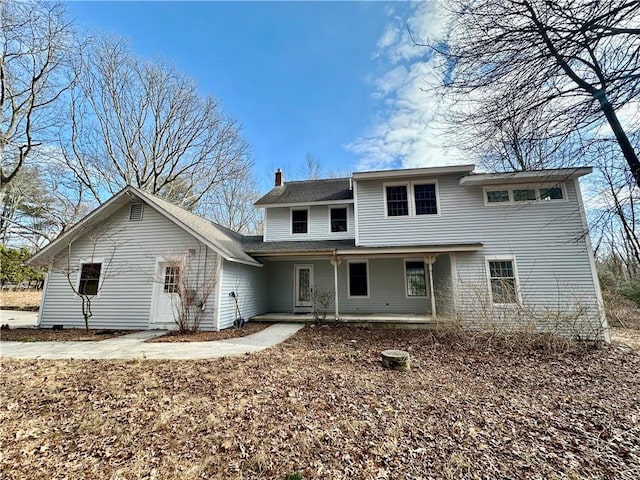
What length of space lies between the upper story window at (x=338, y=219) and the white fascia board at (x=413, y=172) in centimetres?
246

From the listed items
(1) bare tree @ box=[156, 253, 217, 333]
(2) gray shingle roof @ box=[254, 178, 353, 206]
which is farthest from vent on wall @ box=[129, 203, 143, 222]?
(2) gray shingle roof @ box=[254, 178, 353, 206]

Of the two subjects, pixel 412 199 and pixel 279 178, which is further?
pixel 279 178

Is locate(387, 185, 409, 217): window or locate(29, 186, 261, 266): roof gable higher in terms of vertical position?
locate(387, 185, 409, 217): window

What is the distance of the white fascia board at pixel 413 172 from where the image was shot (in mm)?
9844

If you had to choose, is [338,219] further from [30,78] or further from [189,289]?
[30,78]

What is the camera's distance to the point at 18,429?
3293 millimetres

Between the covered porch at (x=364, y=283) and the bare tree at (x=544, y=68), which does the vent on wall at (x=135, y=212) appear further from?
the bare tree at (x=544, y=68)

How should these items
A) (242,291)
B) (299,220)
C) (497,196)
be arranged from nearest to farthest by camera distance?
(497,196) → (242,291) → (299,220)

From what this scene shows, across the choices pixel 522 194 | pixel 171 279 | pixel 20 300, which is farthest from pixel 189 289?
pixel 20 300

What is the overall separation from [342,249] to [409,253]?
2.40 meters

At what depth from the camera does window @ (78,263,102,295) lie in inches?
379

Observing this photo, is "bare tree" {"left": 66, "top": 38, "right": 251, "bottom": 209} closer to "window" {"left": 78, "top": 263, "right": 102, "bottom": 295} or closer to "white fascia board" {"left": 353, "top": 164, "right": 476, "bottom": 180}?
"window" {"left": 78, "top": 263, "right": 102, "bottom": 295}

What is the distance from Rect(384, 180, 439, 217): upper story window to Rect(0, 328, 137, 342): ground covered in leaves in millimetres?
10110

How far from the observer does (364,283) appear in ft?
39.1
